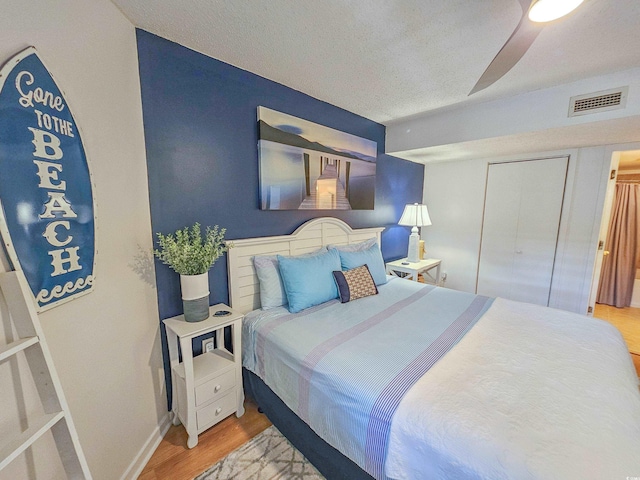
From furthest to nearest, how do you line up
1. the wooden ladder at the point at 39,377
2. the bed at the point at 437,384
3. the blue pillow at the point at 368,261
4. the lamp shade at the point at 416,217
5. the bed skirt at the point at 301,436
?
1. the lamp shade at the point at 416,217
2. the blue pillow at the point at 368,261
3. the bed skirt at the point at 301,436
4. the bed at the point at 437,384
5. the wooden ladder at the point at 39,377

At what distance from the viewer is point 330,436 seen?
122 centimetres

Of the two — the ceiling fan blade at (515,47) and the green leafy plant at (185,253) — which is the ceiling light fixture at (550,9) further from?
the green leafy plant at (185,253)

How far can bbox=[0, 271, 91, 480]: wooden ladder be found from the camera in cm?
75

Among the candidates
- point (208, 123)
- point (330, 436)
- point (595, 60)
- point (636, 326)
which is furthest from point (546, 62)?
point (636, 326)

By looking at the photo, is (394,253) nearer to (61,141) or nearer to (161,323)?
(161,323)

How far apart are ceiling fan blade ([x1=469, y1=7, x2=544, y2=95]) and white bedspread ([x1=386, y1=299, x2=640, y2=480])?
5.05 ft

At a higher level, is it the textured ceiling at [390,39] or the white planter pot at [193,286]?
the textured ceiling at [390,39]

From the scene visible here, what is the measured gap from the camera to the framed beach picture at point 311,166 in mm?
2125

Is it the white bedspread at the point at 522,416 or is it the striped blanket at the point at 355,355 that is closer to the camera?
the white bedspread at the point at 522,416

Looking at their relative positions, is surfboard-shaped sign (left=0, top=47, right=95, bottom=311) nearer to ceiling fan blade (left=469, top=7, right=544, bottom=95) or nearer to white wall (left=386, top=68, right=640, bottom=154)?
ceiling fan blade (left=469, top=7, right=544, bottom=95)

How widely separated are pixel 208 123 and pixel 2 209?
1277 mm

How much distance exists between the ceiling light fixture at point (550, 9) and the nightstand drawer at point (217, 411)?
2.50 metres

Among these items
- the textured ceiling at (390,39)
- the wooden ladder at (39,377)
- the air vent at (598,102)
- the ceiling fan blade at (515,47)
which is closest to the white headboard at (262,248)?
the wooden ladder at (39,377)

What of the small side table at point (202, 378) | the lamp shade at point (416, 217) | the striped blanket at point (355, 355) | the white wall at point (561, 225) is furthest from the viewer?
the lamp shade at point (416, 217)
